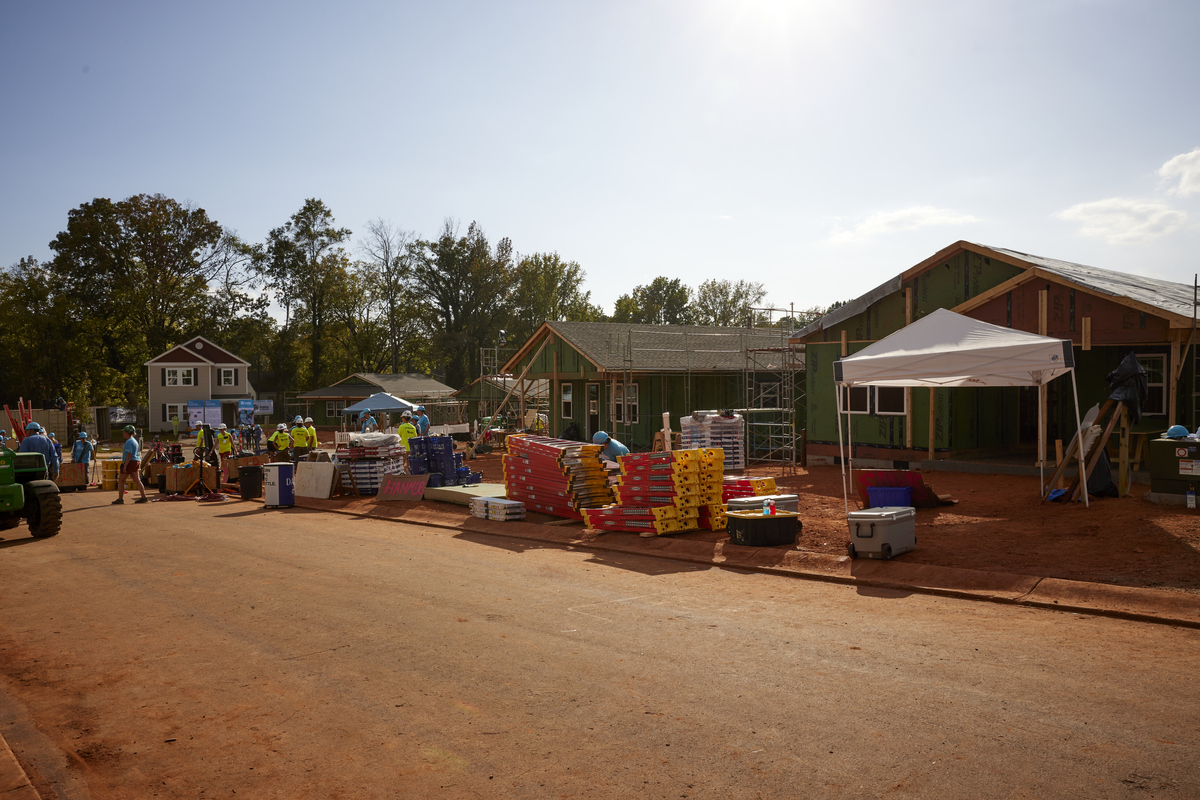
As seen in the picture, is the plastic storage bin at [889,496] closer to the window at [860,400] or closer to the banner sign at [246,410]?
the window at [860,400]

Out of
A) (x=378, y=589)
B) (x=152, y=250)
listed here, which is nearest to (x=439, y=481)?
(x=378, y=589)

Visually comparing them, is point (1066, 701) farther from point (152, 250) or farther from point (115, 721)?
point (152, 250)

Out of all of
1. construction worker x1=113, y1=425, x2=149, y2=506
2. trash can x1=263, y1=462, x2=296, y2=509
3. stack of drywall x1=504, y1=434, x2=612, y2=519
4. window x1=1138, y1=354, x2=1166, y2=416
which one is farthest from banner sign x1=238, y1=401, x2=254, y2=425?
window x1=1138, y1=354, x2=1166, y2=416

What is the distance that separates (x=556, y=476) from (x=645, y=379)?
1584 cm

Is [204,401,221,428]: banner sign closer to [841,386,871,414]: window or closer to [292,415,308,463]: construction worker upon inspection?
[292,415,308,463]: construction worker

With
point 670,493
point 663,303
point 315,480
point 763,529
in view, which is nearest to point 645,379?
point 315,480

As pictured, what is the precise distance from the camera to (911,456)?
20.5 metres

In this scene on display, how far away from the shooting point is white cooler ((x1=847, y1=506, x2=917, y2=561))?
33.3 ft

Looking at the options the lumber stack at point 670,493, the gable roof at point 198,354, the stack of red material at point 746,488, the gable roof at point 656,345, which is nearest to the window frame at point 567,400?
the gable roof at point 656,345

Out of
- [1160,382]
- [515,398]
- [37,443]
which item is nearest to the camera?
[37,443]

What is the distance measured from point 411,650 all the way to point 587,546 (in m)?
5.89

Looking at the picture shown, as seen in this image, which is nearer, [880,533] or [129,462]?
[880,533]

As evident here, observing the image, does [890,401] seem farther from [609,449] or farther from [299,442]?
[299,442]

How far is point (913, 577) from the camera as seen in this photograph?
376 inches
